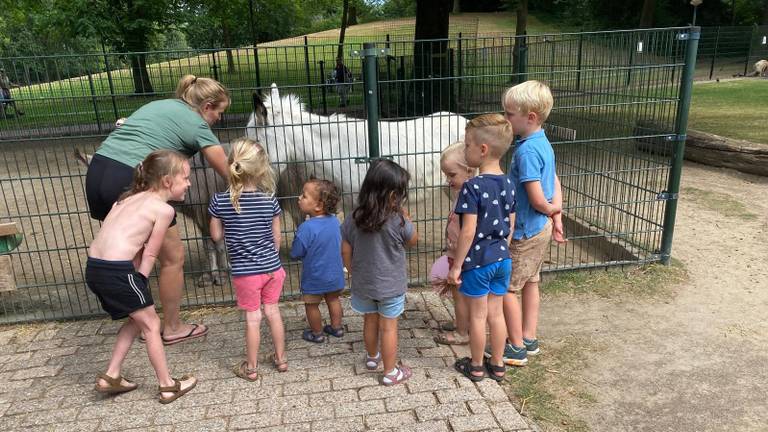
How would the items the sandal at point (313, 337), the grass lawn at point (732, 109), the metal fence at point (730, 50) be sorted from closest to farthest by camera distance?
the sandal at point (313, 337) < the grass lawn at point (732, 109) < the metal fence at point (730, 50)

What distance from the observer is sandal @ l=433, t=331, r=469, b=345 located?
150 inches

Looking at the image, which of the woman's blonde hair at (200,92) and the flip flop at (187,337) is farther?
the flip flop at (187,337)

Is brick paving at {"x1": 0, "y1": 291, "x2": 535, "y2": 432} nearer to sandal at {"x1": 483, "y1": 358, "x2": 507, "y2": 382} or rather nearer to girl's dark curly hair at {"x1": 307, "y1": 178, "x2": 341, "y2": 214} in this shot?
sandal at {"x1": 483, "y1": 358, "x2": 507, "y2": 382}

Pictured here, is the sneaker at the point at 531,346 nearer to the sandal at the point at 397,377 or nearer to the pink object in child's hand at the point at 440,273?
the pink object in child's hand at the point at 440,273

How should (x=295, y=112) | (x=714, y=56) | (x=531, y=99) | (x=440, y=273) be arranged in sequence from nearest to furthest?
(x=531, y=99)
(x=440, y=273)
(x=295, y=112)
(x=714, y=56)

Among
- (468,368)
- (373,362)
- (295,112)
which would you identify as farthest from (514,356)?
(295,112)

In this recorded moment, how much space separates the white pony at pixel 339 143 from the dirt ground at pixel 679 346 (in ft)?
5.47

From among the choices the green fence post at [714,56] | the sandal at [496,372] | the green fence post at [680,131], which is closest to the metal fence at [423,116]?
the green fence post at [680,131]

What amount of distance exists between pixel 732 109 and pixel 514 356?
1403cm

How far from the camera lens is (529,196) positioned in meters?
3.22

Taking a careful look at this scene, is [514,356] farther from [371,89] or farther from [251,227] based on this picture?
[371,89]

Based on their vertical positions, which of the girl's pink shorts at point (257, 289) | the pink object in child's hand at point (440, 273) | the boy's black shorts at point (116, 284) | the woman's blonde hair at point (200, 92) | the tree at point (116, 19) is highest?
the tree at point (116, 19)

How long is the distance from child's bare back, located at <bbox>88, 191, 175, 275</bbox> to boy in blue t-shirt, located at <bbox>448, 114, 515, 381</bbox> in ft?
5.49

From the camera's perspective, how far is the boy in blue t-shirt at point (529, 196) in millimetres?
3186
